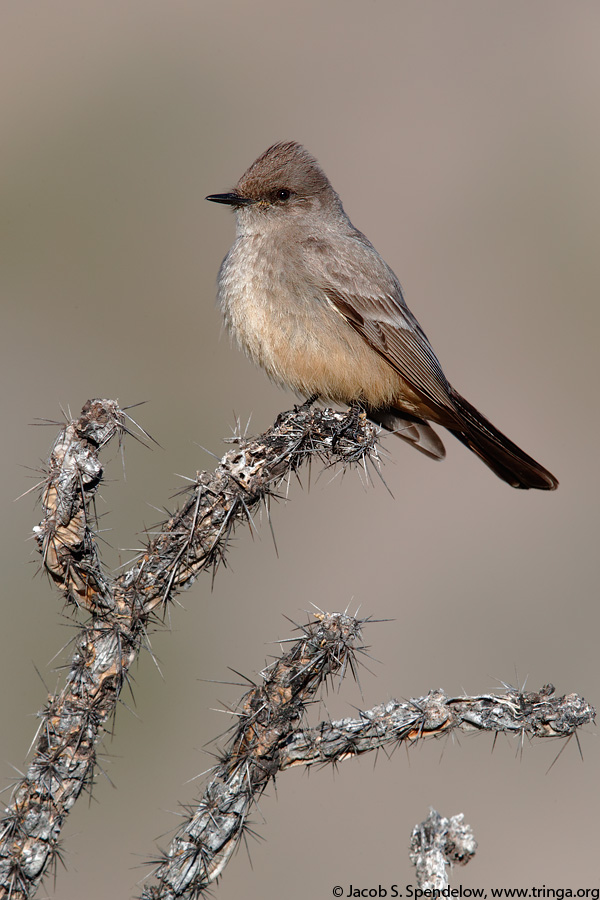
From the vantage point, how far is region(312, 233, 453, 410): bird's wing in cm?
558

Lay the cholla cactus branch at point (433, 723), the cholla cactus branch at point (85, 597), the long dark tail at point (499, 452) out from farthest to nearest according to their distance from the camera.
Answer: the long dark tail at point (499, 452), the cholla cactus branch at point (433, 723), the cholla cactus branch at point (85, 597)

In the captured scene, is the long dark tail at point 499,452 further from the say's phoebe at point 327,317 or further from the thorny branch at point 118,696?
the thorny branch at point 118,696

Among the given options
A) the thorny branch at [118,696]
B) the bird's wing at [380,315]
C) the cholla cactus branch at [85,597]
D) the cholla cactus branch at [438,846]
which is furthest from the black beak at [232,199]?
the cholla cactus branch at [438,846]

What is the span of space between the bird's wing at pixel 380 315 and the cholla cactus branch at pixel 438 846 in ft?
10.1

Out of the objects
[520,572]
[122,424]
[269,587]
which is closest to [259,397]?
[269,587]

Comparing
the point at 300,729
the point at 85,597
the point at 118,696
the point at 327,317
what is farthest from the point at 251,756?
the point at 327,317

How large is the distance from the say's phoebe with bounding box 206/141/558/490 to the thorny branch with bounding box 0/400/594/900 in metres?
2.11

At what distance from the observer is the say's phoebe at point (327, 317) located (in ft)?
17.4

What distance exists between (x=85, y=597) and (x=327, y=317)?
8.54 feet

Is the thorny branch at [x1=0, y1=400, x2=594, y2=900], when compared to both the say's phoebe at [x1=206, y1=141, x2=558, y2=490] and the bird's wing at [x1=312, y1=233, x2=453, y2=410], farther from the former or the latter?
the bird's wing at [x1=312, y1=233, x2=453, y2=410]

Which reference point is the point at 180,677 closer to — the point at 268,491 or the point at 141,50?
the point at 268,491

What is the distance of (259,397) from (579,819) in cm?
498

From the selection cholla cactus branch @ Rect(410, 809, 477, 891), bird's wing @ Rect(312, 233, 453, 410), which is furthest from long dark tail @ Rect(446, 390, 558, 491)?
cholla cactus branch @ Rect(410, 809, 477, 891)

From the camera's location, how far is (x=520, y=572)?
8828 mm
